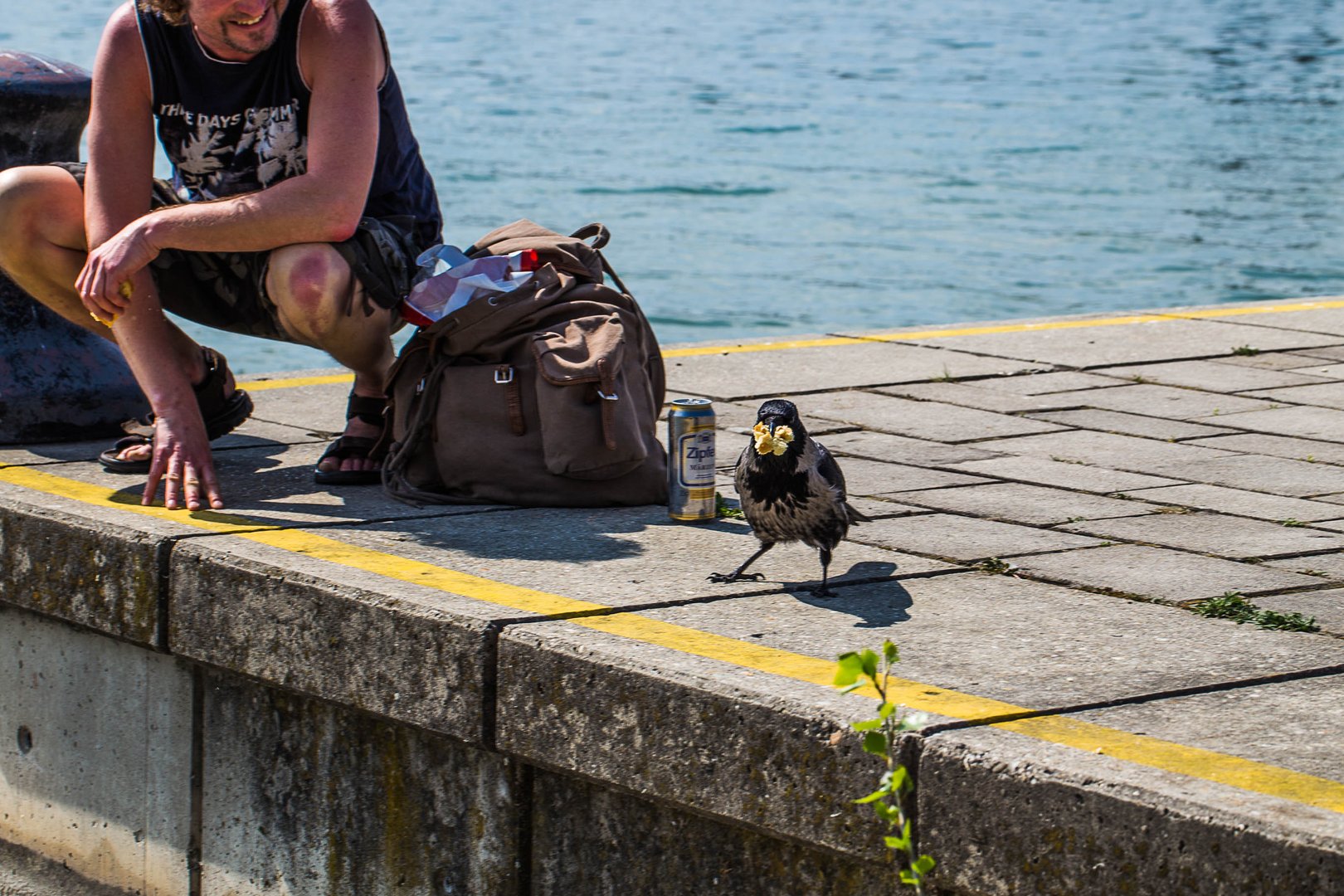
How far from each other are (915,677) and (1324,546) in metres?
1.37

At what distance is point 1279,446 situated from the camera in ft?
15.8

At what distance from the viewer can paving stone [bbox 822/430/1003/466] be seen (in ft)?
15.0

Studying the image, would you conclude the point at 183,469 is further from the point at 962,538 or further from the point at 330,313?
the point at 962,538

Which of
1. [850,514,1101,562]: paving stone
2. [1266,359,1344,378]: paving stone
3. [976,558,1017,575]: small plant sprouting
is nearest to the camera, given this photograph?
[976,558,1017,575]: small plant sprouting

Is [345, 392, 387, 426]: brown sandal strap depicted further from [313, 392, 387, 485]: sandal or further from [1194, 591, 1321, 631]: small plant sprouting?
[1194, 591, 1321, 631]: small plant sprouting

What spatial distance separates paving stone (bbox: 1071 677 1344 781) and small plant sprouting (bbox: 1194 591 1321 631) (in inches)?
11.4

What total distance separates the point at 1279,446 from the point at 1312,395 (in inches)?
33.1

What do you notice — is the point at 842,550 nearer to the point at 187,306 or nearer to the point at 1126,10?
the point at 187,306

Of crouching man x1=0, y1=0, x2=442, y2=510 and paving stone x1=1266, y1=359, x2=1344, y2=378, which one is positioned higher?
crouching man x1=0, y1=0, x2=442, y2=510

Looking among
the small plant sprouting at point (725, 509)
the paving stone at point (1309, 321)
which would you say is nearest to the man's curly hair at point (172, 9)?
the small plant sprouting at point (725, 509)

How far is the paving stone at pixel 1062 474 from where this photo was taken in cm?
429

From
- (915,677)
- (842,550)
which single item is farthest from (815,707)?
(842,550)

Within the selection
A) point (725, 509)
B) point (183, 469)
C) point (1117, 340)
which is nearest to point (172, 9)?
point (183, 469)

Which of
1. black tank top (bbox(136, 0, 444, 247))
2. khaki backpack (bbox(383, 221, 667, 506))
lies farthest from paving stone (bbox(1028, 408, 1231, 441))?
black tank top (bbox(136, 0, 444, 247))
